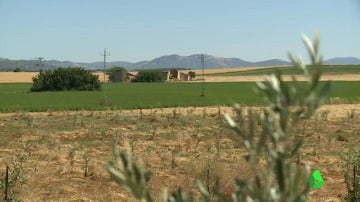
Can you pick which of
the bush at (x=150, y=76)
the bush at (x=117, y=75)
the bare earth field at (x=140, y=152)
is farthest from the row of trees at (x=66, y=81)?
the bare earth field at (x=140, y=152)

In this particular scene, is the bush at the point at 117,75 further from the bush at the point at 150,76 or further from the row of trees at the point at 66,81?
the row of trees at the point at 66,81

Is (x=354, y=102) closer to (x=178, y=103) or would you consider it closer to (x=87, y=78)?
(x=178, y=103)

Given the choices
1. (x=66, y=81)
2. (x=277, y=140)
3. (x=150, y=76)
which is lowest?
(x=150, y=76)

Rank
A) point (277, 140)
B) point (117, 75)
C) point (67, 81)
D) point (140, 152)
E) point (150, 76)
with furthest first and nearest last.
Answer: point (117, 75), point (150, 76), point (67, 81), point (140, 152), point (277, 140)

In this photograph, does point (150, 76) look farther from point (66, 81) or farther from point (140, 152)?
point (140, 152)

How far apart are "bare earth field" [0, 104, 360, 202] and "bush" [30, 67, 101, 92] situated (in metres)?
37.6

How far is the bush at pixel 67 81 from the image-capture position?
64750 mm

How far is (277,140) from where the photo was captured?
55.3 inches

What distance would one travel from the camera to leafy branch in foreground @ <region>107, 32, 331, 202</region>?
1385 mm

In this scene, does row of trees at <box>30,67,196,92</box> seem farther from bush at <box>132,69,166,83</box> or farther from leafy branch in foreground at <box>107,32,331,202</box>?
leafy branch in foreground at <box>107,32,331,202</box>

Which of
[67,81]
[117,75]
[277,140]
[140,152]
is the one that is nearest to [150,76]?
[117,75]

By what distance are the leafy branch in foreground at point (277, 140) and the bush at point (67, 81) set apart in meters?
63.6

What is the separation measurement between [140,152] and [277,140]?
48.7ft

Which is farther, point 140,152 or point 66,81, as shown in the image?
point 66,81
